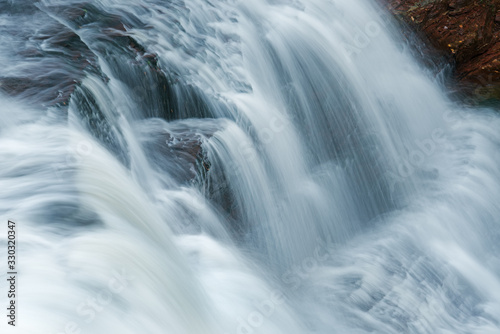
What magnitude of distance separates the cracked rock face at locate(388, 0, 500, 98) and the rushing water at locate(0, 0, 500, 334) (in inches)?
20.1

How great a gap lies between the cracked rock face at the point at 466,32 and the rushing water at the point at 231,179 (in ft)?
1.68

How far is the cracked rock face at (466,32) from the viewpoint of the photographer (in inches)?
301

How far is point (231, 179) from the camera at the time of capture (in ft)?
16.1

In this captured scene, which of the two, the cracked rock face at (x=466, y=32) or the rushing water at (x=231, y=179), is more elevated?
the cracked rock face at (x=466, y=32)

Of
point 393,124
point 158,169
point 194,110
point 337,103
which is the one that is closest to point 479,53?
point 393,124

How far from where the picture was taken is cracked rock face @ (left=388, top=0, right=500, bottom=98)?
301 inches

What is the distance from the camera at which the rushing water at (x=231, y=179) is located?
3.40 metres

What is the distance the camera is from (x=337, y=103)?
6.60m

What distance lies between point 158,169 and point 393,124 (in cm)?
359

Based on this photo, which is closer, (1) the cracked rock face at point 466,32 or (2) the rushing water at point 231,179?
(2) the rushing water at point 231,179

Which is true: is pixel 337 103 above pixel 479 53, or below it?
below

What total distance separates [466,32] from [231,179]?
15.7 ft

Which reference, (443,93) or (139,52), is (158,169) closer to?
(139,52)

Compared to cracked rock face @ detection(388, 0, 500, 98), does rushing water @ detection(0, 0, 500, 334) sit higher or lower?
lower
